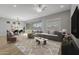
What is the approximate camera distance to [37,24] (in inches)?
96.7

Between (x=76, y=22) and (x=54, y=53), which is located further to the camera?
(x=54, y=53)

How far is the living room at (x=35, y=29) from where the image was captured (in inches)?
91.6

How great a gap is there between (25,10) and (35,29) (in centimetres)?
49

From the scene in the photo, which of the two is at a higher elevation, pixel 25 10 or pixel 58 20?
pixel 25 10

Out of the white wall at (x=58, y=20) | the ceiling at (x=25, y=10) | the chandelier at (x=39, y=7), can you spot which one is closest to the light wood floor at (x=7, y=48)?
the ceiling at (x=25, y=10)

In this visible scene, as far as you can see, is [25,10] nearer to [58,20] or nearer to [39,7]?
[39,7]

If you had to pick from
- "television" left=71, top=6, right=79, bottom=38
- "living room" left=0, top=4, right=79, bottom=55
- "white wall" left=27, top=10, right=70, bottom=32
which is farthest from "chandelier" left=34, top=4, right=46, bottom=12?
"television" left=71, top=6, right=79, bottom=38

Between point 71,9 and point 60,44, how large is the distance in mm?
805

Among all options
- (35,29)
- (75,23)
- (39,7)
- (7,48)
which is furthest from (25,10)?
(75,23)

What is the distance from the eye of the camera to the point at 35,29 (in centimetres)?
244

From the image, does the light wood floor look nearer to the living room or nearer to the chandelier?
the living room

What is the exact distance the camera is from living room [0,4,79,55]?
7.63 feet
